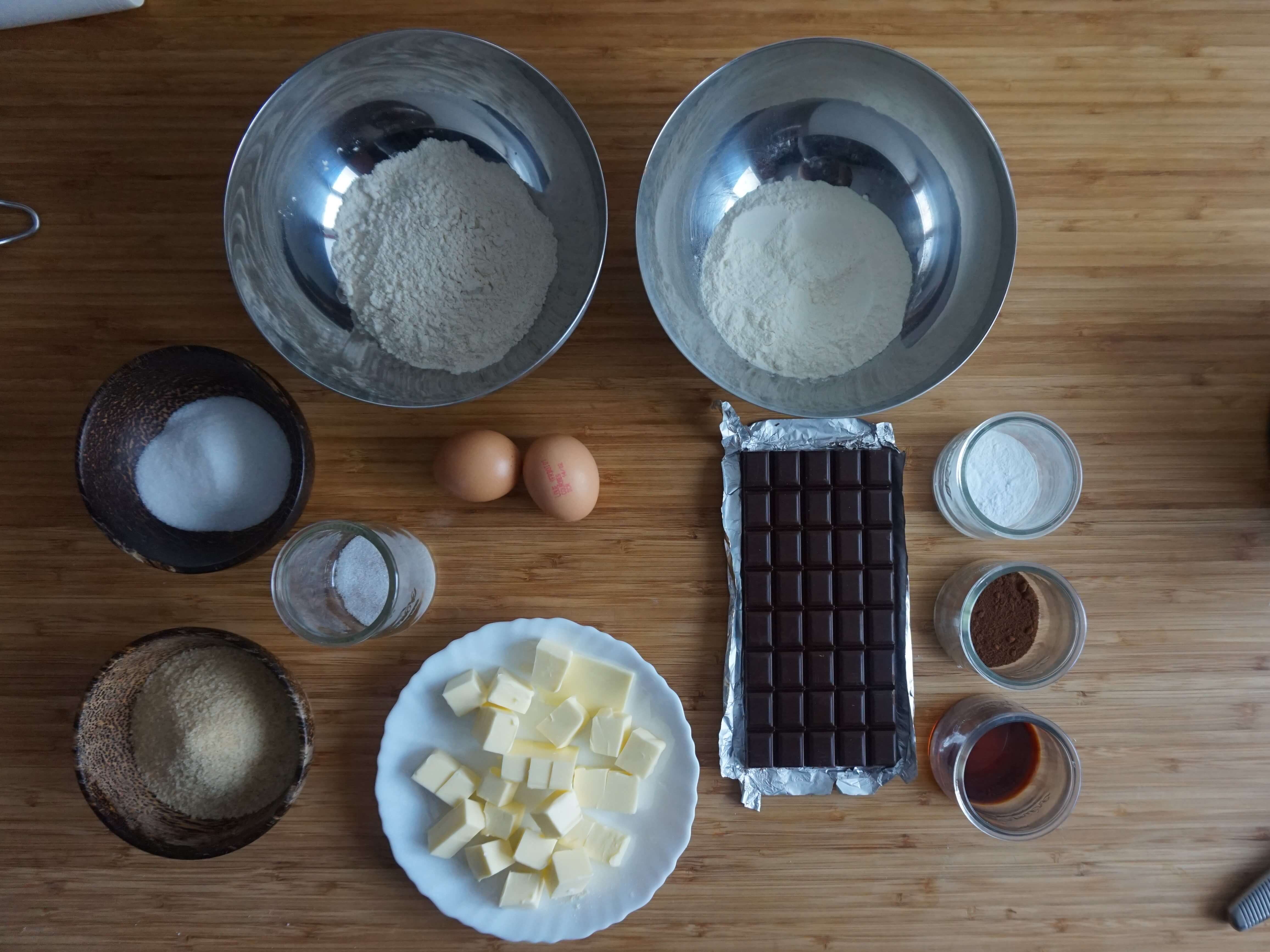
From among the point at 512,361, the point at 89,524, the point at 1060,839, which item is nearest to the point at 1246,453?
the point at 1060,839

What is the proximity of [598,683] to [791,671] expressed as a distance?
293mm

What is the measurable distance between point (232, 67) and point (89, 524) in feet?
2.46

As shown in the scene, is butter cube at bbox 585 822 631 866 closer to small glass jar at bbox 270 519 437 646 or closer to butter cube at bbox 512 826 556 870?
butter cube at bbox 512 826 556 870

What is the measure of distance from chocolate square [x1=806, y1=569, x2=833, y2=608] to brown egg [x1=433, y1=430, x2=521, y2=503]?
480 mm

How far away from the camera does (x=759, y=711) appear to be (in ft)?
3.69

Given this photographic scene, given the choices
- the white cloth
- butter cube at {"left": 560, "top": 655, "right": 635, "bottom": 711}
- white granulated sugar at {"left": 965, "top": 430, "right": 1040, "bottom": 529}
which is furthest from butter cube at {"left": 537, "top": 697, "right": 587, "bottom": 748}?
the white cloth

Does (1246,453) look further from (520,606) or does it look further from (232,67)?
(232,67)

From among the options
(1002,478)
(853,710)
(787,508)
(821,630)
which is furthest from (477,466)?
(1002,478)

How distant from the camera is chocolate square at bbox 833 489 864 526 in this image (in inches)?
44.4

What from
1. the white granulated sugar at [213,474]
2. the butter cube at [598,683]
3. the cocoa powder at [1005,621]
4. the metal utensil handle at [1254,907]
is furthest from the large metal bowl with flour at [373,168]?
the metal utensil handle at [1254,907]

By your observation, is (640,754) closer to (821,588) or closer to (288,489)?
(821,588)

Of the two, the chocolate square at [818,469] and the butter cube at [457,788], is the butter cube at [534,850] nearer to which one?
the butter cube at [457,788]

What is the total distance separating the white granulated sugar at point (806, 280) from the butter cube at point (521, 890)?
815 mm

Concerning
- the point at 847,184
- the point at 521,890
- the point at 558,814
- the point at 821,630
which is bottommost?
the point at 521,890
